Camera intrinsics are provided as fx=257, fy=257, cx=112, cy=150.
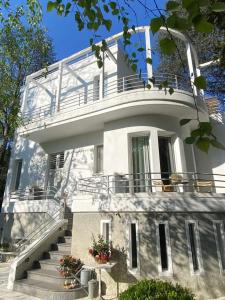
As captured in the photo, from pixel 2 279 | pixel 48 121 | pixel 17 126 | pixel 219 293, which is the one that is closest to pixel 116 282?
pixel 219 293

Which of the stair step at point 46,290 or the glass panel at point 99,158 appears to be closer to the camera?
the stair step at point 46,290

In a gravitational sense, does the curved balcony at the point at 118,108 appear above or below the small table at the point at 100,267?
above

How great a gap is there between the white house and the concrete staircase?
0.05 meters

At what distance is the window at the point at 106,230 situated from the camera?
8.93 metres

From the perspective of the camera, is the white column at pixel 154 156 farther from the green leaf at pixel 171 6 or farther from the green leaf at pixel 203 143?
the green leaf at pixel 171 6

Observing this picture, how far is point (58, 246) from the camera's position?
423 inches

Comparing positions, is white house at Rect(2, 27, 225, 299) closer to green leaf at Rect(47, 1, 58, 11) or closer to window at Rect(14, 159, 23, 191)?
window at Rect(14, 159, 23, 191)

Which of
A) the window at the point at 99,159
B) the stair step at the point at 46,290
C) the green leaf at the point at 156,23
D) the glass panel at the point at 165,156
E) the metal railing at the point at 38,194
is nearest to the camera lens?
the green leaf at the point at 156,23

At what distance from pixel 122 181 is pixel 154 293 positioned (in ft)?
14.5

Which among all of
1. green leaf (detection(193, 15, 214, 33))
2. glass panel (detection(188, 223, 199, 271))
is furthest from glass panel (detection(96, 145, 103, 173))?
green leaf (detection(193, 15, 214, 33))

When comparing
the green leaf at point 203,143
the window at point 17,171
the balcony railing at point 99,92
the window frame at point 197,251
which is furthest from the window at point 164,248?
the window at point 17,171

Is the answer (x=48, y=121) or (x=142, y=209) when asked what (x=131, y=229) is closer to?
(x=142, y=209)

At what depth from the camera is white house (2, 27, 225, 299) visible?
8352 mm

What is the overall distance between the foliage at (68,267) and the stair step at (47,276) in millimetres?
246
